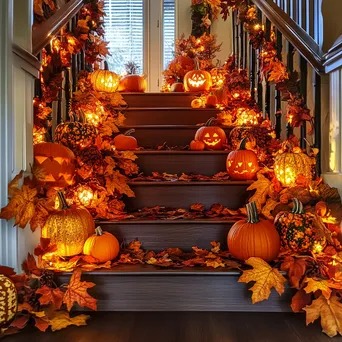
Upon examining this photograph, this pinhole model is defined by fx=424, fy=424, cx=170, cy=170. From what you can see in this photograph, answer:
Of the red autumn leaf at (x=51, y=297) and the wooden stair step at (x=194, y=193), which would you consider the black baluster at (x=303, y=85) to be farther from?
the red autumn leaf at (x=51, y=297)

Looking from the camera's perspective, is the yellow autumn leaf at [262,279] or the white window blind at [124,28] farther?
the white window blind at [124,28]

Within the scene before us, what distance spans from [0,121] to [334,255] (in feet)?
4.97

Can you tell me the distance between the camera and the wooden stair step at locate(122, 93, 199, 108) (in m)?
4.14

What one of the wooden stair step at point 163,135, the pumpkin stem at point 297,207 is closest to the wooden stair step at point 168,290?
the pumpkin stem at point 297,207

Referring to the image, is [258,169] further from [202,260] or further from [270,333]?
[270,333]

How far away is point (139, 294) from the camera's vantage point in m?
1.80

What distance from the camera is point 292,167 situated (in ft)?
7.64

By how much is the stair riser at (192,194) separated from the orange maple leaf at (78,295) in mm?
914

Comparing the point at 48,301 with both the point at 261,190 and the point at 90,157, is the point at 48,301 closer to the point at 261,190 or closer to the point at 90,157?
the point at 90,157

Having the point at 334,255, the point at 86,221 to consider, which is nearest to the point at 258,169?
the point at 334,255

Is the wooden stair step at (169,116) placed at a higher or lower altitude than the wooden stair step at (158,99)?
lower

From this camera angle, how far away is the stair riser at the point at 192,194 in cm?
251

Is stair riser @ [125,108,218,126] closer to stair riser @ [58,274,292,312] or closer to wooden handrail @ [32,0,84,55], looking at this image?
wooden handrail @ [32,0,84,55]

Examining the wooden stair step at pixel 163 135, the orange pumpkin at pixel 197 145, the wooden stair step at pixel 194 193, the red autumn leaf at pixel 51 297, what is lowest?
the red autumn leaf at pixel 51 297
